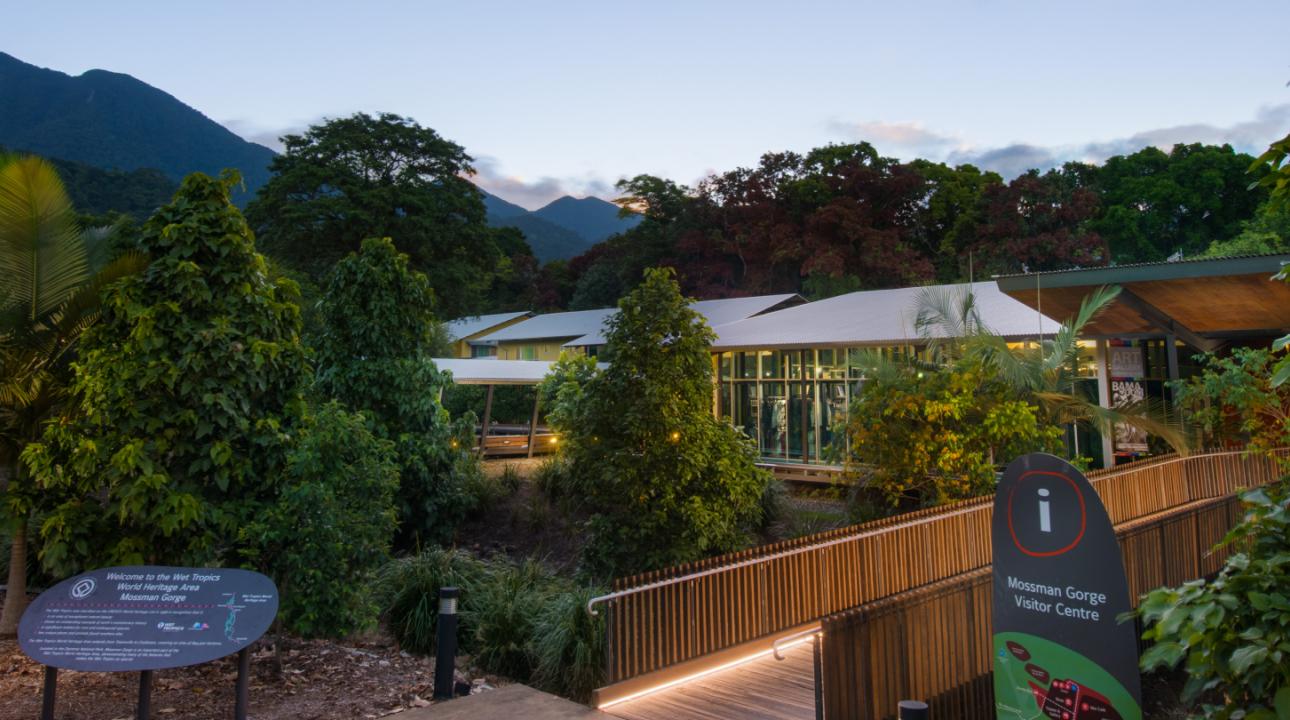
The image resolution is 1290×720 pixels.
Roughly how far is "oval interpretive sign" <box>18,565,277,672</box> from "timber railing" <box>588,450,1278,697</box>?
2.23 meters

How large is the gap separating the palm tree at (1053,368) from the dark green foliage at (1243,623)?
10006 mm

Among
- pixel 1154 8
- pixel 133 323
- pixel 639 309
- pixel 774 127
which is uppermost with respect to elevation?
pixel 774 127

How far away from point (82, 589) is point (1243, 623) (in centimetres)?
550

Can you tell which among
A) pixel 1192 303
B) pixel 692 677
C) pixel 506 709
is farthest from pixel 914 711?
pixel 1192 303

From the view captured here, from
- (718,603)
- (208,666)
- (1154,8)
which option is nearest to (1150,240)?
(1154,8)

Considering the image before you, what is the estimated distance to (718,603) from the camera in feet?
22.1

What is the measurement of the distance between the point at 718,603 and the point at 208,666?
4021 millimetres

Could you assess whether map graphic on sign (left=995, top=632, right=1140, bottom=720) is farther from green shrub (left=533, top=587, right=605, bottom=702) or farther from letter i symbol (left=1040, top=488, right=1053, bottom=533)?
green shrub (left=533, top=587, right=605, bottom=702)

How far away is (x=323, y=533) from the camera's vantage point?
6586 millimetres

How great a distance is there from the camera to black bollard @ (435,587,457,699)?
5.99 metres

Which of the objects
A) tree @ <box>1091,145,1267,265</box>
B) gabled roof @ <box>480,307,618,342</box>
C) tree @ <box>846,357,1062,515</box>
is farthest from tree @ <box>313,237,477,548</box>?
tree @ <box>1091,145,1267,265</box>

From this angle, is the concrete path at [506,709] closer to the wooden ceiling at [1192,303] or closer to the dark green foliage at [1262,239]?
the wooden ceiling at [1192,303]

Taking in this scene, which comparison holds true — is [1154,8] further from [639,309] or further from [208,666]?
Answer: [208,666]

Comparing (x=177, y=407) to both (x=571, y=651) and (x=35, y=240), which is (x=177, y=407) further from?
(x=571, y=651)
